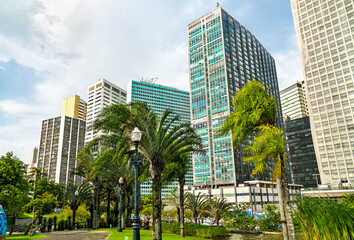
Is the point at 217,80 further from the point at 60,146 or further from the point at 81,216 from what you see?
the point at 60,146

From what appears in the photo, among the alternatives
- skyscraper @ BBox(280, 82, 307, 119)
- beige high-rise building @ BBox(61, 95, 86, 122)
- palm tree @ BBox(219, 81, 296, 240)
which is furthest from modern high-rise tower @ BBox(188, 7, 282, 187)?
beige high-rise building @ BBox(61, 95, 86, 122)

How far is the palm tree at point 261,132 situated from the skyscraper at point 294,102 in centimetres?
17981

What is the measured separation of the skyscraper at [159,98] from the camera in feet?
536

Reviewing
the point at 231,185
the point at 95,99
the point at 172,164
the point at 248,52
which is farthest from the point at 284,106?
the point at 172,164

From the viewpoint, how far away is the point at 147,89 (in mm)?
170625

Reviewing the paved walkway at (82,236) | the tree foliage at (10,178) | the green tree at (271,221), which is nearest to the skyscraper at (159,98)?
the green tree at (271,221)

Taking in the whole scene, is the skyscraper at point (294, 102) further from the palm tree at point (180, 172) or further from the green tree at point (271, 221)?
the palm tree at point (180, 172)

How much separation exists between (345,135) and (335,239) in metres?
94.1

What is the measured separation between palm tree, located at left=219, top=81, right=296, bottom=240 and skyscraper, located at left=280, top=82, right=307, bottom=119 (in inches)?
7079

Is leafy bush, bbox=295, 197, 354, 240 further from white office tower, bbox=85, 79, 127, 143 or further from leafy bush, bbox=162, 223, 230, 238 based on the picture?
white office tower, bbox=85, 79, 127, 143

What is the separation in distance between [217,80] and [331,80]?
44.8m

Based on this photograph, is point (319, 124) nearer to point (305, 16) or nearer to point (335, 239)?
point (305, 16)

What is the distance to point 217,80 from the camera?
11081 cm

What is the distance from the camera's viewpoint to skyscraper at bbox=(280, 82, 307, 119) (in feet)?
598
